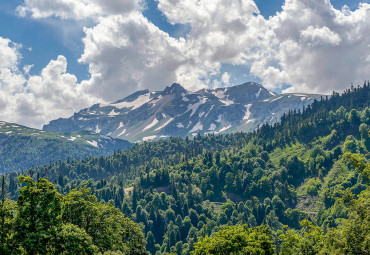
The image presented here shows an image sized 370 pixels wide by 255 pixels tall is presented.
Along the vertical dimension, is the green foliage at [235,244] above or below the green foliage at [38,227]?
below

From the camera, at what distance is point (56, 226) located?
136 ft

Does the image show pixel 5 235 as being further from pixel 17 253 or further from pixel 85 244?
pixel 85 244

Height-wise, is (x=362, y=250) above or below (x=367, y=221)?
below

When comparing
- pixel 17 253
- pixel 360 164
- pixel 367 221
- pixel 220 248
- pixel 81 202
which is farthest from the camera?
pixel 220 248

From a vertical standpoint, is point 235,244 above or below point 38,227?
below

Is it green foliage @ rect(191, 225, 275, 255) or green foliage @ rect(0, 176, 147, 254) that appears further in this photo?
green foliage @ rect(191, 225, 275, 255)

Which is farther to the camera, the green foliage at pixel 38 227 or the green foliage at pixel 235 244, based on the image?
the green foliage at pixel 235 244

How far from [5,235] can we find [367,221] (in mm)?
47189

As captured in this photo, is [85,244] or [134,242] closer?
[85,244]

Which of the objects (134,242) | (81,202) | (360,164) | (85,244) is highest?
(360,164)

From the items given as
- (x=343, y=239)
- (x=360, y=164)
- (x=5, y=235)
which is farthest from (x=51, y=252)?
(x=360, y=164)

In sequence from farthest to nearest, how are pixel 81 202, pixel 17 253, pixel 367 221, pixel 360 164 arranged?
pixel 81 202
pixel 360 164
pixel 367 221
pixel 17 253

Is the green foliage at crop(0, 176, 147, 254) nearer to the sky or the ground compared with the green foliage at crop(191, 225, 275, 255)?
nearer to the sky

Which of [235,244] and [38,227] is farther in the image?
[235,244]
